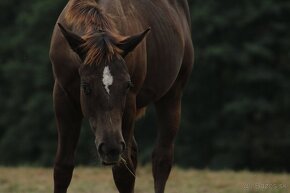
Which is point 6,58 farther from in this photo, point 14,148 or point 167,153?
point 167,153

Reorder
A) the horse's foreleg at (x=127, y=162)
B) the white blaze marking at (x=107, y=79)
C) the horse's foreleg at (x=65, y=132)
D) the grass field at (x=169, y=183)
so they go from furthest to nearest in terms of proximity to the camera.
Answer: the grass field at (x=169, y=183)
the horse's foreleg at (x=65, y=132)
the horse's foreleg at (x=127, y=162)
the white blaze marking at (x=107, y=79)

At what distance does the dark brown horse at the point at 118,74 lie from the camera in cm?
514

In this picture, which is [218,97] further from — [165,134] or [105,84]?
[105,84]

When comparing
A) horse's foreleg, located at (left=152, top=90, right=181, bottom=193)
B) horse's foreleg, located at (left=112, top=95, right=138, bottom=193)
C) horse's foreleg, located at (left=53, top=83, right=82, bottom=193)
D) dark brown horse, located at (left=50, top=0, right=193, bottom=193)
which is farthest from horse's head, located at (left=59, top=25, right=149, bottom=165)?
horse's foreleg, located at (left=152, top=90, right=181, bottom=193)

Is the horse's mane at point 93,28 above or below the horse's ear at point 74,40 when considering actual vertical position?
below

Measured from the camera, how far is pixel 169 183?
9664 mm

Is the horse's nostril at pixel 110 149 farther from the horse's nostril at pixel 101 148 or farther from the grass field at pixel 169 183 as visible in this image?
the grass field at pixel 169 183

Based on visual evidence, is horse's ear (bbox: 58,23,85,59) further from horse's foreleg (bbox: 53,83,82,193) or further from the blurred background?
the blurred background

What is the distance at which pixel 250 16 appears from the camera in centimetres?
2767

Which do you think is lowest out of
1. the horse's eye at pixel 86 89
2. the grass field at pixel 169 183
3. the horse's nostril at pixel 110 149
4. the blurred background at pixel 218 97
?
the blurred background at pixel 218 97

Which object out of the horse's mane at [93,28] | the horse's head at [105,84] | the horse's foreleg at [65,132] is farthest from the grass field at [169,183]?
the horse's head at [105,84]

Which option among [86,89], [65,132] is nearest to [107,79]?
[86,89]

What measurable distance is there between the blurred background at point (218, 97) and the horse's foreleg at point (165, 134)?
1753 centimetres

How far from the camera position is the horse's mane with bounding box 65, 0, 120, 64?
516 cm
